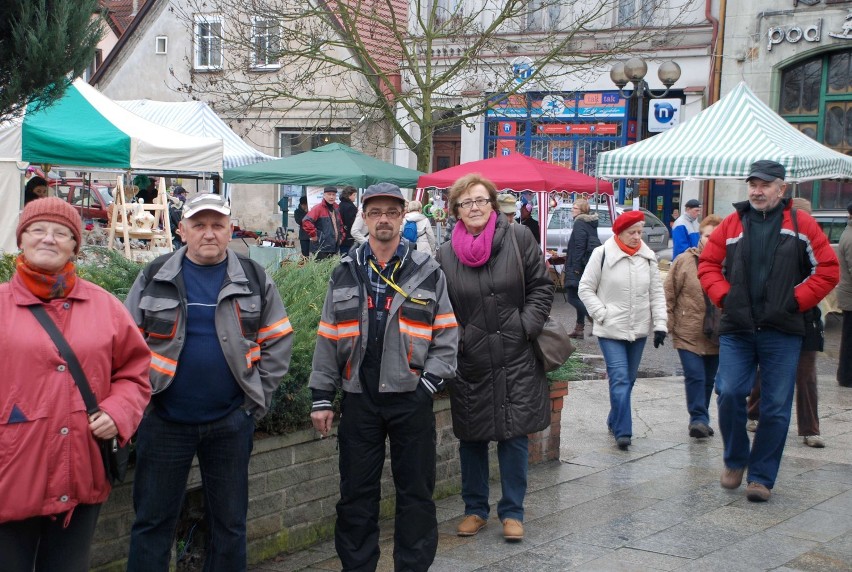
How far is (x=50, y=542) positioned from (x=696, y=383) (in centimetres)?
594

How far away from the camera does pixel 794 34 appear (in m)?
23.8

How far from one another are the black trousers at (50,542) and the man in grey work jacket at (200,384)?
0.57m

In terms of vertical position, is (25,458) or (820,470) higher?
(25,458)

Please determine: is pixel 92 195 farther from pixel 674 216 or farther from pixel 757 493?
pixel 757 493

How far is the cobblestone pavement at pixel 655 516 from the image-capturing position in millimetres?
5410

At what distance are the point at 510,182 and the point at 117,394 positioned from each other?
46.1 ft

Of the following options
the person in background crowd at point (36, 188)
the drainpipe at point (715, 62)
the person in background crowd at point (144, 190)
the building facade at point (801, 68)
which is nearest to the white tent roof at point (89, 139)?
the person in background crowd at point (36, 188)

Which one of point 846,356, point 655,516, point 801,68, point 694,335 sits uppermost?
point 801,68

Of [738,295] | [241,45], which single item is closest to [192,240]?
[738,295]

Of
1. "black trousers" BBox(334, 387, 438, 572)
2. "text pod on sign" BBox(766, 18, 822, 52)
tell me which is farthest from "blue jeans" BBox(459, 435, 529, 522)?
"text pod on sign" BBox(766, 18, 822, 52)

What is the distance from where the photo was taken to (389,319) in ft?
16.0

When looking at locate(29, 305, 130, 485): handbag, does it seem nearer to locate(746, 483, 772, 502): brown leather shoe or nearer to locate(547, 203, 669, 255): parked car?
locate(746, 483, 772, 502): brown leather shoe

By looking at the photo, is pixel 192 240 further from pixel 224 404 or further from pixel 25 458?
pixel 25 458

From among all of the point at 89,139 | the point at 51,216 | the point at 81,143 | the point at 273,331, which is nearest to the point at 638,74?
Answer: the point at 89,139
